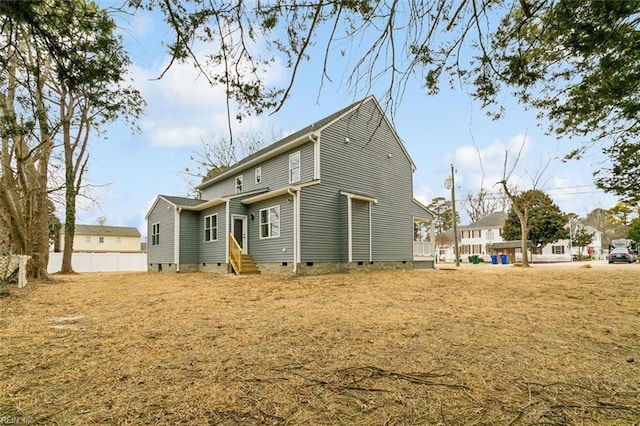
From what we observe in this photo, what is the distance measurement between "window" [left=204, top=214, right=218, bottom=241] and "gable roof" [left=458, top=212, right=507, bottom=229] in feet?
129

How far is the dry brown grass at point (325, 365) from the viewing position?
203 cm

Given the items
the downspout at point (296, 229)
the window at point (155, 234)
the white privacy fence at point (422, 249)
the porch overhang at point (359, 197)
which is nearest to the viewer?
the downspout at point (296, 229)

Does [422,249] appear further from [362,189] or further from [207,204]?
[207,204]

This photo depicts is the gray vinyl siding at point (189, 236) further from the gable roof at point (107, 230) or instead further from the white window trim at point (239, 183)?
the gable roof at point (107, 230)

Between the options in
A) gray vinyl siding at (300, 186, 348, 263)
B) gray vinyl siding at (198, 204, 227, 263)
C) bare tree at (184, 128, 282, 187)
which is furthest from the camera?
bare tree at (184, 128, 282, 187)

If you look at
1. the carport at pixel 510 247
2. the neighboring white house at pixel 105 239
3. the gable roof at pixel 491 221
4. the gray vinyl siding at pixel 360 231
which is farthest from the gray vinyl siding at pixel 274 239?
the gable roof at pixel 491 221

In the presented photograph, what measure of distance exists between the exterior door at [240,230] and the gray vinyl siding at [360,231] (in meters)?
4.72

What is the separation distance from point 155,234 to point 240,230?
7.51 m

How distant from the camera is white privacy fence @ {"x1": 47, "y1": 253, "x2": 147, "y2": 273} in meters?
24.1

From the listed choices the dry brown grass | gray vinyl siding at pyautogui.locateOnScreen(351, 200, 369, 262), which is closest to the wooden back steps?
gray vinyl siding at pyautogui.locateOnScreen(351, 200, 369, 262)

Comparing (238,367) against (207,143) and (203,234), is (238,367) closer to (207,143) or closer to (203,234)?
(203,234)

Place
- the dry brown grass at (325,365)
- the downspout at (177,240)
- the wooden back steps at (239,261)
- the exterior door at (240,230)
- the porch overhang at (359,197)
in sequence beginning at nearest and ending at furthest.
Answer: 1. the dry brown grass at (325,365)
2. the wooden back steps at (239,261)
3. the porch overhang at (359,197)
4. the exterior door at (240,230)
5. the downspout at (177,240)

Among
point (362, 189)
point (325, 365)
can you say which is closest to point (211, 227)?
point (362, 189)

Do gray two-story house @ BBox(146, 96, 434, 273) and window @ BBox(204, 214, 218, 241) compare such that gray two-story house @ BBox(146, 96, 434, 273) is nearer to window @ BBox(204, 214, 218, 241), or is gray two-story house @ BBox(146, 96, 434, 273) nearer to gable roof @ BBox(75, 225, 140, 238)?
window @ BBox(204, 214, 218, 241)
